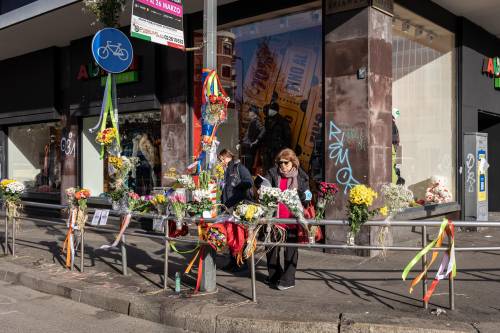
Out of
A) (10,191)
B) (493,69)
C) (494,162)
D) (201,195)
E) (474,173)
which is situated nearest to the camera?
(201,195)

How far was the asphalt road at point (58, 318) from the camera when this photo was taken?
16.2 ft

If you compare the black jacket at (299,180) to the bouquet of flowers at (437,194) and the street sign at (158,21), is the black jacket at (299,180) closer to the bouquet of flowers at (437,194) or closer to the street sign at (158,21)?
the street sign at (158,21)

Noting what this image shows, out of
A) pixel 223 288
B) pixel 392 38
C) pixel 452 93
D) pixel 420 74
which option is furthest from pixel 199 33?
pixel 223 288

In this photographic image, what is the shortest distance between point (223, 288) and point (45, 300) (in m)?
2.24

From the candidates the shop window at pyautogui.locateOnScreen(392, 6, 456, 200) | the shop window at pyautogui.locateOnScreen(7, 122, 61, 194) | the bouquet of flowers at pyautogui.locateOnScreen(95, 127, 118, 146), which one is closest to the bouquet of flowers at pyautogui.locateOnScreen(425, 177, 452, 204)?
the shop window at pyautogui.locateOnScreen(392, 6, 456, 200)

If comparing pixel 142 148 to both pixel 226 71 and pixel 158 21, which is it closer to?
pixel 226 71

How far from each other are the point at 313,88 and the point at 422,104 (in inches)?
104

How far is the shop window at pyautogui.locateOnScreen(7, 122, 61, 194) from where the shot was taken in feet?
47.1

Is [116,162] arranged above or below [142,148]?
below

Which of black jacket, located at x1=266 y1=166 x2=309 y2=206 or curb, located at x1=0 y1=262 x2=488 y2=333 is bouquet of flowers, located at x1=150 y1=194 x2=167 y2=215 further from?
black jacket, located at x1=266 y1=166 x2=309 y2=206

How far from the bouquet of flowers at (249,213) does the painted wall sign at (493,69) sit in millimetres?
8756

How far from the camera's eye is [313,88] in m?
9.33

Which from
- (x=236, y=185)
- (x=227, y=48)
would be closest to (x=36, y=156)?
(x=227, y=48)

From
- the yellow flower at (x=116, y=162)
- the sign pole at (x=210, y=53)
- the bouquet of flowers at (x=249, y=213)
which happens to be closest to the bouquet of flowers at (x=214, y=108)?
the sign pole at (x=210, y=53)
